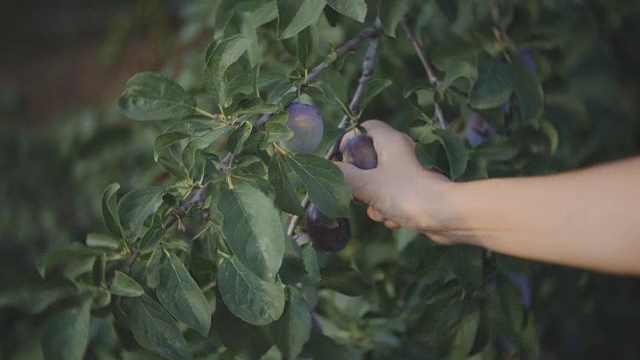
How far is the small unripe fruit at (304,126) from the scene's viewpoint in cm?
82

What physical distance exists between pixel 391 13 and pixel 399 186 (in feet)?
0.64

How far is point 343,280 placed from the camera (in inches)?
36.5

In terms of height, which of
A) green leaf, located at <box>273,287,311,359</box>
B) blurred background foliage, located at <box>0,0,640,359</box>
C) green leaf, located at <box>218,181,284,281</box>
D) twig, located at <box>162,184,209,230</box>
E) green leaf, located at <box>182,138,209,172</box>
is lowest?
blurred background foliage, located at <box>0,0,640,359</box>

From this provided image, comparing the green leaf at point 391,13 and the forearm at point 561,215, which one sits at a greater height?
the green leaf at point 391,13

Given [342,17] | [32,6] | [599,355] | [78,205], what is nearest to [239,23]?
[342,17]

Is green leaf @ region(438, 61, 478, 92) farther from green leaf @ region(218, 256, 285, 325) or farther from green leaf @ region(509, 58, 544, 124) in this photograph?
green leaf @ region(218, 256, 285, 325)

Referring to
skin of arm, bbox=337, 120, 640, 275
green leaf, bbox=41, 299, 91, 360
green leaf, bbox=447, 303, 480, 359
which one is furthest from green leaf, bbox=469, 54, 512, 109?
green leaf, bbox=41, 299, 91, 360

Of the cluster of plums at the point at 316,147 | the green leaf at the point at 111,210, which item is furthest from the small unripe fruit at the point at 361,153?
the green leaf at the point at 111,210

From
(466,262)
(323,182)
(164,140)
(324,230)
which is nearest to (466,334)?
(466,262)

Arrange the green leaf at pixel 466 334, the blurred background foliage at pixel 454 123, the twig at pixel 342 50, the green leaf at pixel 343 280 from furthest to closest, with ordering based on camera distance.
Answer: the blurred background foliage at pixel 454 123, the green leaf at pixel 466 334, the green leaf at pixel 343 280, the twig at pixel 342 50

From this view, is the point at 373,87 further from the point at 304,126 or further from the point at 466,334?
the point at 466,334

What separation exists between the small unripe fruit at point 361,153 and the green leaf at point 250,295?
16cm

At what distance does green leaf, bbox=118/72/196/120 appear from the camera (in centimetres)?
80

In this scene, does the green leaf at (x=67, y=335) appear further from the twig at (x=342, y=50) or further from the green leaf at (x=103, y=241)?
the twig at (x=342, y=50)
